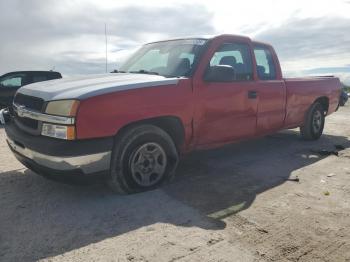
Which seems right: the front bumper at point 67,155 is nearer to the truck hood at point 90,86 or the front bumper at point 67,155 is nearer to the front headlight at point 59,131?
the front headlight at point 59,131

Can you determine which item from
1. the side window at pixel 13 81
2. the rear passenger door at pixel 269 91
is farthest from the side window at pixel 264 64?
the side window at pixel 13 81

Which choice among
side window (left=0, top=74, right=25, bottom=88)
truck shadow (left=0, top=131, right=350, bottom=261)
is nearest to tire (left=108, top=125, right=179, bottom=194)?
truck shadow (left=0, top=131, right=350, bottom=261)

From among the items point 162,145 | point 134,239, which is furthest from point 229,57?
point 134,239

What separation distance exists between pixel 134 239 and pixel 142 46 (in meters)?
3.40

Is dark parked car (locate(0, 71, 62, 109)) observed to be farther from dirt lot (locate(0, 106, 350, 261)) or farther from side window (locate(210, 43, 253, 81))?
side window (locate(210, 43, 253, 81))

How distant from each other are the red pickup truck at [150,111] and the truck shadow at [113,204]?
0.36 m

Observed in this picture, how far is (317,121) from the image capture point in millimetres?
7293

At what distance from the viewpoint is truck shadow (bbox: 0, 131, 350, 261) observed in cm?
312

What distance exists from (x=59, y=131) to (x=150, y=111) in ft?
3.15

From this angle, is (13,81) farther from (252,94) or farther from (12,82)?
(252,94)

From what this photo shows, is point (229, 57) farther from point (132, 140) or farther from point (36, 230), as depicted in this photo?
point (36, 230)

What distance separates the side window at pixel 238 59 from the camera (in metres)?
5.08

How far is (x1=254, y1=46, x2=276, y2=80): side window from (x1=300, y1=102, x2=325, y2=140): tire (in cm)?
151

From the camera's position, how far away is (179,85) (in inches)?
167
